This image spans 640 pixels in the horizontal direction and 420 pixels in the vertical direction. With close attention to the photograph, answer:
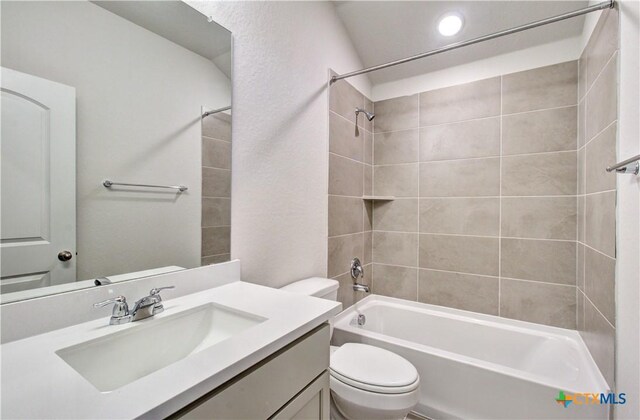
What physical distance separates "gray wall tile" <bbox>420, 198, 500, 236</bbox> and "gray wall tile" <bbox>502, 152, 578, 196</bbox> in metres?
0.16

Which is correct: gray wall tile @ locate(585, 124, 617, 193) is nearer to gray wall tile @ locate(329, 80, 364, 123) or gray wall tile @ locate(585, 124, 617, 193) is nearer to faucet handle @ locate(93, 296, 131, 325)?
gray wall tile @ locate(329, 80, 364, 123)

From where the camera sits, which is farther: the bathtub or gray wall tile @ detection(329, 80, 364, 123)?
gray wall tile @ detection(329, 80, 364, 123)

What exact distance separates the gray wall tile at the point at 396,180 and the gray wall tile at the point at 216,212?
5.10 feet

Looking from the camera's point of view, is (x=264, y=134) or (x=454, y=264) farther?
(x=454, y=264)

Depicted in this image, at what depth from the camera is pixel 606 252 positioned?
1.30 meters

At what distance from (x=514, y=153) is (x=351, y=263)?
1.38 meters

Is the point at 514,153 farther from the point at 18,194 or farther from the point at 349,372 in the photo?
the point at 18,194

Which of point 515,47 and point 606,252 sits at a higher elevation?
point 515,47

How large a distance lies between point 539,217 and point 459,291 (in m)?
0.74

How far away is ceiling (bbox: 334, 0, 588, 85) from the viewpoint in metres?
1.78

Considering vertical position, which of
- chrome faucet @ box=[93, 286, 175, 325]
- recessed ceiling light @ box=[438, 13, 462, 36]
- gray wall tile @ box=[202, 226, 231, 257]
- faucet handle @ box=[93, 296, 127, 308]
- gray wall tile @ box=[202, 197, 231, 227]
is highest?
recessed ceiling light @ box=[438, 13, 462, 36]

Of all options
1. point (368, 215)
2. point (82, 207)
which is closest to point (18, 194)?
point (82, 207)

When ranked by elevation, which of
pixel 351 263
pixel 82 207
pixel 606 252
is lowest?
pixel 351 263

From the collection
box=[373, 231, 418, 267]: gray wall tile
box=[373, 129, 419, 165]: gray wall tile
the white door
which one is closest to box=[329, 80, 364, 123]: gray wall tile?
box=[373, 129, 419, 165]: gray wall tile
